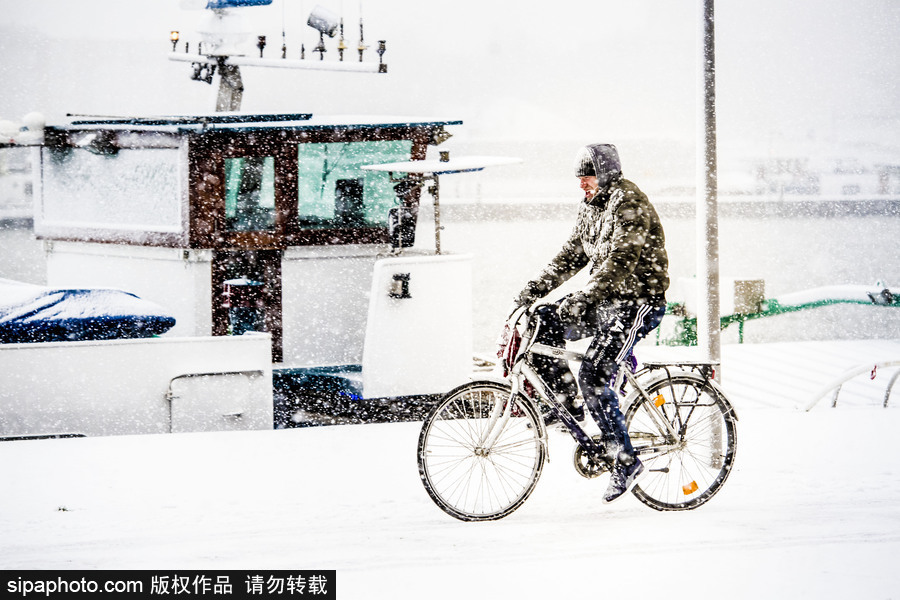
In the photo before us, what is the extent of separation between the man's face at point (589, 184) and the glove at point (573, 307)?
1.55 ft

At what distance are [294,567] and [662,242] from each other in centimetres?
208

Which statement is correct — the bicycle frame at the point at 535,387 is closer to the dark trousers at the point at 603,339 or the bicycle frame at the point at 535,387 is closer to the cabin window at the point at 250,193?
the dark trousers at the point at 603,339

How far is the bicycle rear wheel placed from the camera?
16.4ft

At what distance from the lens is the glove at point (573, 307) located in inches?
183

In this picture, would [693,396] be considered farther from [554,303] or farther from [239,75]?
[239,75]

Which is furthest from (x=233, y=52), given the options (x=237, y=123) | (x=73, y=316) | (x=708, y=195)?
(x=708, y=195)

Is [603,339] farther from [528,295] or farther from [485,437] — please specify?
[485,437]

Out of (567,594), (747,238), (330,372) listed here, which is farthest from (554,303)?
(747,238)

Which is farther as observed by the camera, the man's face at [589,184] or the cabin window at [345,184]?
the cabin window at [345,184]

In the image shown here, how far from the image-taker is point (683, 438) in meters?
5.07

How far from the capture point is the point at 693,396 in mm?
5145

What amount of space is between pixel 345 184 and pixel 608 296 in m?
6.46

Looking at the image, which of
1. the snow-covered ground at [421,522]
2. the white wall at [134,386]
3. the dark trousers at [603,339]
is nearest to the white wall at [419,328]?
the white wall at [134,386]

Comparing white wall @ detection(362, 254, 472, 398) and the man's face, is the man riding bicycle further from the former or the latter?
white wall @ detection(362, 254, 472, 398)
